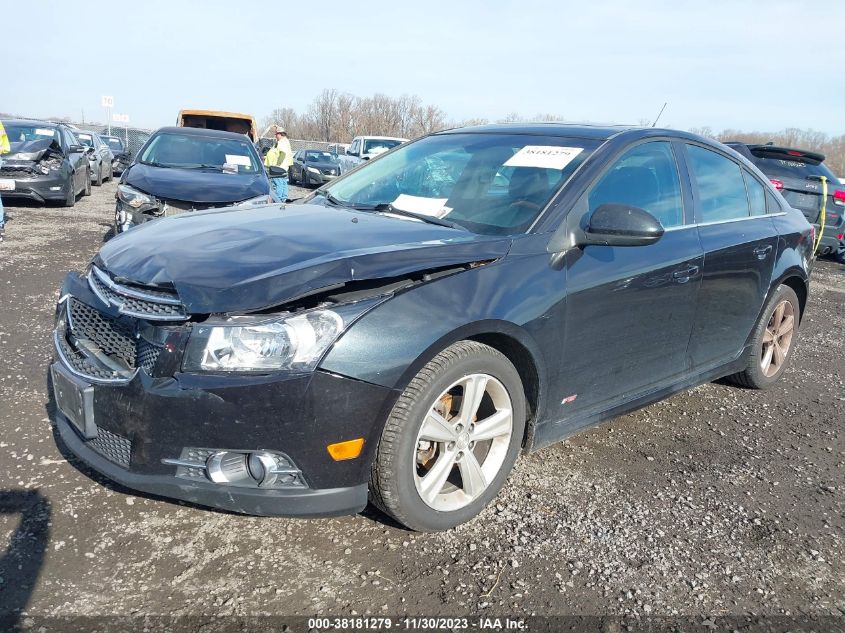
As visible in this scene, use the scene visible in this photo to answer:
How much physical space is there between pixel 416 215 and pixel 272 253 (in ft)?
2.96

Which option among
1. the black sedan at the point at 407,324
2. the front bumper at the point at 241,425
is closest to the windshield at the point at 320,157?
the black sedan at the point at 407,324

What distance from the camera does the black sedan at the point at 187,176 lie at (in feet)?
21.6

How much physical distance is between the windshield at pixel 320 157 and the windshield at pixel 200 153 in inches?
575

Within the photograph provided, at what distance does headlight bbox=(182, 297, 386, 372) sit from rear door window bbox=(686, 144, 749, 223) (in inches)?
98.9

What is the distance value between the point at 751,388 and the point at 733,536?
218 cm

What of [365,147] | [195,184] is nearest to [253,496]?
[195,184]

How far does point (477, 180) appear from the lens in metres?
3.33

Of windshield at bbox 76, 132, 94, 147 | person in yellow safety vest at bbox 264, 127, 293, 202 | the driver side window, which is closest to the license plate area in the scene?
the driver side window

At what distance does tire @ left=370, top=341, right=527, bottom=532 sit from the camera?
7.87 ft

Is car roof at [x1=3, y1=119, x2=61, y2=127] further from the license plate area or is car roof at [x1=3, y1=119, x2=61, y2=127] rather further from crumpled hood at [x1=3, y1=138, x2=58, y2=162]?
the license plate area

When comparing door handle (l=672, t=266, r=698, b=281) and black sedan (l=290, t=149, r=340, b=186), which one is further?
black sedan (l=290, t=149, r=340, b=186)

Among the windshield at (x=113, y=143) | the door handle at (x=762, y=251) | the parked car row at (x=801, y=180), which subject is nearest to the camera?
the door handle at (x=762, y=251)

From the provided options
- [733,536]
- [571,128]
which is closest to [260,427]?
[733,536]

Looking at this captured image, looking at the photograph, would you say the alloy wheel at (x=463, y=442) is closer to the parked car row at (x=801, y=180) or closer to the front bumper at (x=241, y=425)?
the front bumper at (x=241, y=425)
